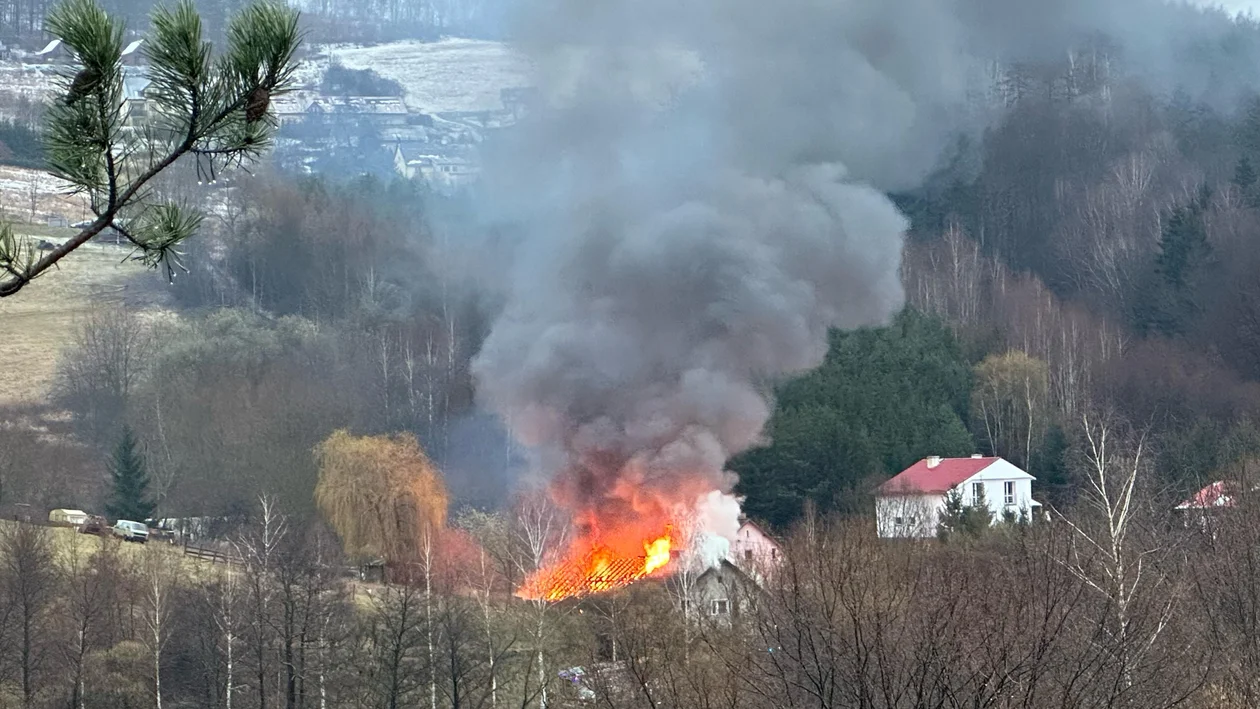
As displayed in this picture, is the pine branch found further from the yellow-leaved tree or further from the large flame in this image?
the yellow-leaved tree

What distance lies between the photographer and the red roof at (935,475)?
5591 cm

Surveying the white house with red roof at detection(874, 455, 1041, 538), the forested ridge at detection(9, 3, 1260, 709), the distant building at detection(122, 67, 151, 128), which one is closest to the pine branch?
the distant building at detection(122, 67, 151, 128)

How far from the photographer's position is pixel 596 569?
42438 mm

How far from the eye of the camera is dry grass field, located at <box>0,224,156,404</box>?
72875 millimetres

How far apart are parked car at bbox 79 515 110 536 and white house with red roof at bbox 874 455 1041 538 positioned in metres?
23.8

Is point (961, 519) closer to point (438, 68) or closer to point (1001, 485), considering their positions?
point (1001, 485)

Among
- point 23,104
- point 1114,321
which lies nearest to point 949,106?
point 1114,321

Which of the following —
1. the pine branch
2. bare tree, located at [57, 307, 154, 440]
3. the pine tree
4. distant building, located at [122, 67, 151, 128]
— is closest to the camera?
the pine branch

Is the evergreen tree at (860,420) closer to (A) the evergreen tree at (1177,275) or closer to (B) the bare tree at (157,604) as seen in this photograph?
(A) the evergreen tree at (1177,275)

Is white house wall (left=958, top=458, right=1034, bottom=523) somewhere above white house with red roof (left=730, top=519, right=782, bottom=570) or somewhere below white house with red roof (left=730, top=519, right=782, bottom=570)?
below

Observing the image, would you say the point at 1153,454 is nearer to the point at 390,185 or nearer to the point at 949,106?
the point at 949,106

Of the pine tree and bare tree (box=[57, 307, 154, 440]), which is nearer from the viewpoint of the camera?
the pine tree

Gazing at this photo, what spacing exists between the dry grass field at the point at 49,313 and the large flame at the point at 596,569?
3339 centimetres

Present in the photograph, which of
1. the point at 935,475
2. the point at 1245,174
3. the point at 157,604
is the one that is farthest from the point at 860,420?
the point at 157,604
